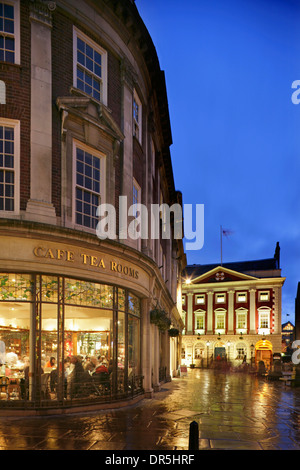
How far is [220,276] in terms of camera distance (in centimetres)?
7356

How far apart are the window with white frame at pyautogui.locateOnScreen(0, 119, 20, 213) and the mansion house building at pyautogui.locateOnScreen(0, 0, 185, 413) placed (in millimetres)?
28

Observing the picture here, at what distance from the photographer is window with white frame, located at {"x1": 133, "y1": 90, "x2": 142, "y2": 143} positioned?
18969 mm

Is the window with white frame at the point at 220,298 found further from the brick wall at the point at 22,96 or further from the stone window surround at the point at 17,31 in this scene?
the stone window surround at the point at 17,31

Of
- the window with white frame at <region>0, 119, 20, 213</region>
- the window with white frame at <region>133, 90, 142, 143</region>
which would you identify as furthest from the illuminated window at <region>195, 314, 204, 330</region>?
the window with white frame at <region>0, 119, 20, 213</region>

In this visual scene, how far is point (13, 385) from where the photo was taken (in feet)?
40.8

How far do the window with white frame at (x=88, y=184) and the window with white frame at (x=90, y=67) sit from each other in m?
1.97

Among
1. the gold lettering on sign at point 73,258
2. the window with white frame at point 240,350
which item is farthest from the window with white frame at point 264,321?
the gold lettering on sign at point 73,258

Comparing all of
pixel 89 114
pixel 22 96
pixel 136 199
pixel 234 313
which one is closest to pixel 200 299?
pixel 234 313

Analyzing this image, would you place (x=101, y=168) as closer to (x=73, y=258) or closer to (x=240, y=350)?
(x=73, y=258)

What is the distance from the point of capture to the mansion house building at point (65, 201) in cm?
1266

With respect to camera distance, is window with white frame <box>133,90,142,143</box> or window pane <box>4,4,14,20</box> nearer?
window pane <box>4,4,14,20</box>

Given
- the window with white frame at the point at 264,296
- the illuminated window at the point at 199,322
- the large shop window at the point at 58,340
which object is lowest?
the illuminated window at the point at 199,322

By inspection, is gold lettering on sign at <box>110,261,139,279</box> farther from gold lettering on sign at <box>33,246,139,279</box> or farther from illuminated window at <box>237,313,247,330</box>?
illuminated window at <box>237,313,247,330</box>
